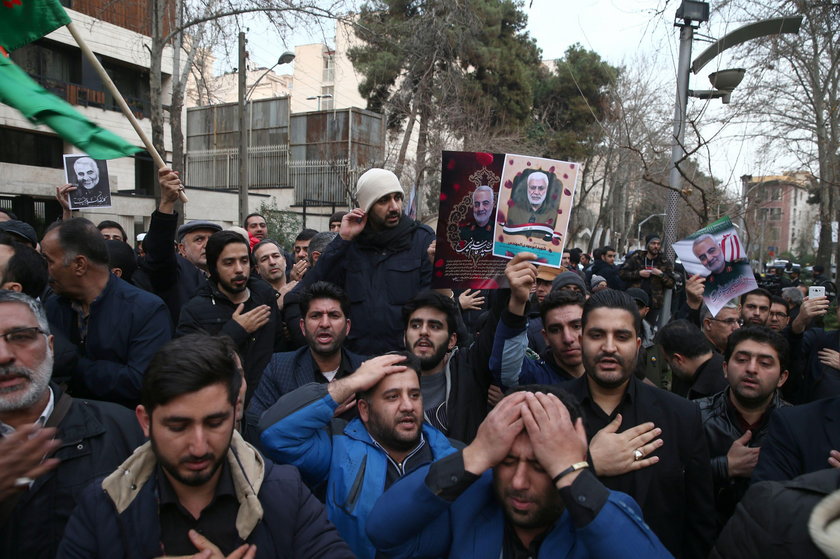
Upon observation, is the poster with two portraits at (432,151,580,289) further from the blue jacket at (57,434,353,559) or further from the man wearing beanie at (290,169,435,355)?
the blue jacket at (57,434,353,559)

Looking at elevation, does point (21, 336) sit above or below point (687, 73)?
below

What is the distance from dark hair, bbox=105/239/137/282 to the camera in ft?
15.2

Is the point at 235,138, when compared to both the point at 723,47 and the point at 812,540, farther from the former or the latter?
the point at 812,540

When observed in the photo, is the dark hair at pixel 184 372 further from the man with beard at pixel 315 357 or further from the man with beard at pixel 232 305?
the man with beard at pixel 232 305

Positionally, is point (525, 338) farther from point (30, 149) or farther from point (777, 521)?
point (30, 149)

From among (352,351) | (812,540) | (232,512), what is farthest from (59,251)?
(812,540)

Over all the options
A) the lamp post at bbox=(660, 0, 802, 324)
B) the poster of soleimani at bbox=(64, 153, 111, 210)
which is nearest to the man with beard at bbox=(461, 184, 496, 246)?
the lamp post at bbox=(660, 0, 802, 324)

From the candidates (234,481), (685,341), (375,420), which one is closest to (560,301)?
(685,341)

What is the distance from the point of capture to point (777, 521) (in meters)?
1.67

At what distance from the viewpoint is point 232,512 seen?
2062 millimetres

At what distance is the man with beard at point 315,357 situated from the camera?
11.4 feet

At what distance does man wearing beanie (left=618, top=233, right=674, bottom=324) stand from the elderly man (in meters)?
5.56

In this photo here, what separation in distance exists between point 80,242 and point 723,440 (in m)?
3.64

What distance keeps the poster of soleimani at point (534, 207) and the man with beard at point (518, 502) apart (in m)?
1.30
